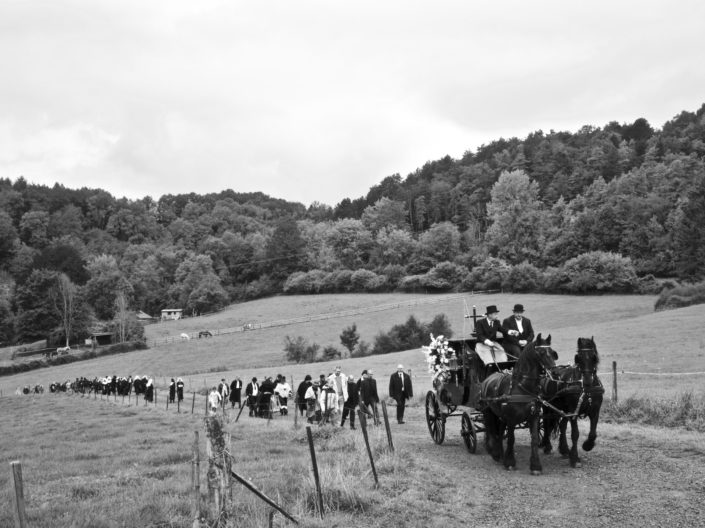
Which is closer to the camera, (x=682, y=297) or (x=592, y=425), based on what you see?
(x=592, y=425)

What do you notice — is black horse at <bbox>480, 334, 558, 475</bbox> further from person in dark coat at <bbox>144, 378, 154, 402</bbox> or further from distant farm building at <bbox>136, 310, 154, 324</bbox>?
distant farm building at <bbox>136, 310, 154, 324</bbox>

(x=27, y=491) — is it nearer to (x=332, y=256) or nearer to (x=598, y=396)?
(x=598, y=396)

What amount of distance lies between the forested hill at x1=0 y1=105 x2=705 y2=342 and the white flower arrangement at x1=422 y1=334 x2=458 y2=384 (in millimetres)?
59015

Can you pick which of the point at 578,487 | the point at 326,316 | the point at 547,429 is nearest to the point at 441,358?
the point at 547,429

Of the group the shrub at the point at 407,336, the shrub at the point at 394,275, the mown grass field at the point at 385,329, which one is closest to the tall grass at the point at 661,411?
the mown grass field at the point at 385,329

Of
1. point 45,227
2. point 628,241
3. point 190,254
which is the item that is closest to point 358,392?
point 628,241

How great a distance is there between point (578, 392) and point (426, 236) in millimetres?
87641

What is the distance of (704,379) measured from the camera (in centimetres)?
2295

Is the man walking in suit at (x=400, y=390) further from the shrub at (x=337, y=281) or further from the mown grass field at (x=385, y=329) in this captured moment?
the shrub at (x=337, y=281)

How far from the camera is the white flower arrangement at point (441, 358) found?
13.3 meters

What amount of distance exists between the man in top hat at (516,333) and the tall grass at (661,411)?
474 cm

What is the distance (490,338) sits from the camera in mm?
11570

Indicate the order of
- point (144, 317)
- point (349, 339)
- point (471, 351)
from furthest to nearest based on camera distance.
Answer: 1. point (144, 317)
2. point (349, 339)
3. point (471, 351)

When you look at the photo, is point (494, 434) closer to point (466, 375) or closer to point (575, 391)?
point (466, 375)
